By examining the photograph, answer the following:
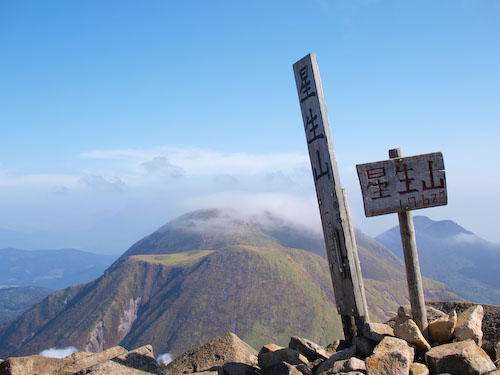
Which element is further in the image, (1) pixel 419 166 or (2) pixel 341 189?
(2) pixel 341 189

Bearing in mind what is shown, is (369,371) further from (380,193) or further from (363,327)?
(380,193)

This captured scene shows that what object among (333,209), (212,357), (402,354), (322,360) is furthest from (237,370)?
(333,209)

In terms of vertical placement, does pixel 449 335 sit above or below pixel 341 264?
below

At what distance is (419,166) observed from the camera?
9750 mm

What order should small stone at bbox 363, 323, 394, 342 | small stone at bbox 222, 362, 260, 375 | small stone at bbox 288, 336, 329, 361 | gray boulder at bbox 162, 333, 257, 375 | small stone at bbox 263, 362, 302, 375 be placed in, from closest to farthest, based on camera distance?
small stone at bbox 263, 362, 302, 375 < small stone at bbox 363, 323, 394, 342 < small stone at bbox 222, 362, 260, 375 < small stone at bbox 288, 336, 329, 361 < gray boulder at bbox 162, 333, 257, 375

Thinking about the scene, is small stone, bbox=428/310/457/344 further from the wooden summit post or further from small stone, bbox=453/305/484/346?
the wooden summit post

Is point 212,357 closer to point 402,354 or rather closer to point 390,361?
point 390,361

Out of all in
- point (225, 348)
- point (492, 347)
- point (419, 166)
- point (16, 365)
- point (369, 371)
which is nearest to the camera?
point (369, 371)

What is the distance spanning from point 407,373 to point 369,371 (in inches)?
27.6

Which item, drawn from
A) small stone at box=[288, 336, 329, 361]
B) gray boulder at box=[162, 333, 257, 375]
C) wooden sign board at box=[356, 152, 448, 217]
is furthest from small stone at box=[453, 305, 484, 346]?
gray boulder at box=[162, 333, 257, 375]

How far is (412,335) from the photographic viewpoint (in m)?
8.91

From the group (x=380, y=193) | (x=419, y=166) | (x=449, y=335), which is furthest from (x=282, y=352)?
(x=419, y=166)

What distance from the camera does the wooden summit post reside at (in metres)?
10.8

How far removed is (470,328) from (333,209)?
3.96 meters
